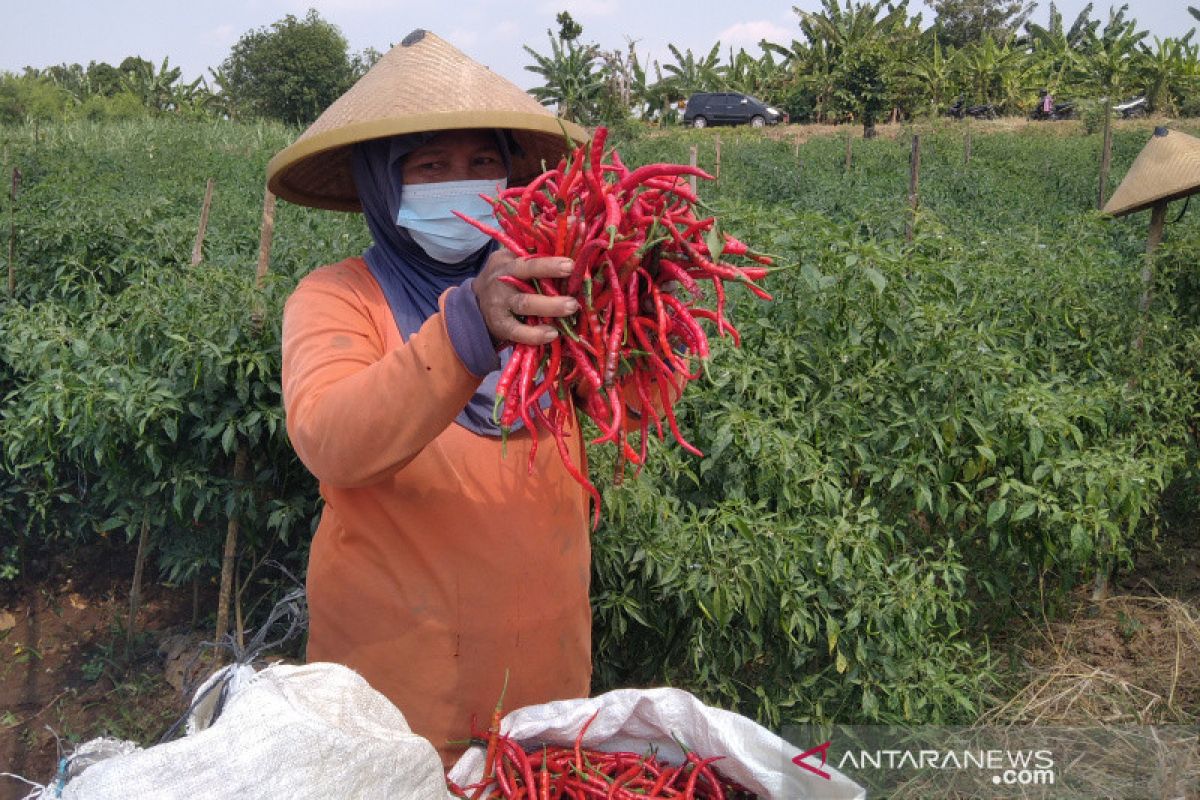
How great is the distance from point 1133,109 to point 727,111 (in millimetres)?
12959

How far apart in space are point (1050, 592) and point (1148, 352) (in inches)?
43.6

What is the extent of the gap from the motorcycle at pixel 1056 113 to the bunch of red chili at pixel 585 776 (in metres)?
35.5

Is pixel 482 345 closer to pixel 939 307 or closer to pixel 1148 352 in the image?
pixel 939 307

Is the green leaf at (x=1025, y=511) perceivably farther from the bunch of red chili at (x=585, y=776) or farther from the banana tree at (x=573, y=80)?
the banana tree at (x=573, y=80)

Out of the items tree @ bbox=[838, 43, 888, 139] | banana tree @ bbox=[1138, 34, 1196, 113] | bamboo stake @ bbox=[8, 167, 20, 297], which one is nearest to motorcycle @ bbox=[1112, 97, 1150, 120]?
banana tree @ bbox=[1138, 34, 1196, 113]

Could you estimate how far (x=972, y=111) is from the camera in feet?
114

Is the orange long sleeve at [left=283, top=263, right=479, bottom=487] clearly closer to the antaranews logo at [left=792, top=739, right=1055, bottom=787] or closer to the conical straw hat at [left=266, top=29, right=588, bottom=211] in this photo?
the conical straw hat at [left=266, top=29, right=588, bottom=211]

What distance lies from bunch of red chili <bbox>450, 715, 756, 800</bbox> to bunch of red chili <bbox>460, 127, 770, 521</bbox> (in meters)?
0.56

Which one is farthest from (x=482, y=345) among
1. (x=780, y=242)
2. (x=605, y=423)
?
(x=780, y=242)

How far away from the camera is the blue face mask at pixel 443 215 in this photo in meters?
1.79

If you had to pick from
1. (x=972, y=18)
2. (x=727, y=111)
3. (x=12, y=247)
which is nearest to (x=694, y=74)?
(x=727, y=111)

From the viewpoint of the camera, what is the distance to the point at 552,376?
1468 millimetres

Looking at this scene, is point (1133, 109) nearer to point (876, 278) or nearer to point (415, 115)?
point (876, 278)

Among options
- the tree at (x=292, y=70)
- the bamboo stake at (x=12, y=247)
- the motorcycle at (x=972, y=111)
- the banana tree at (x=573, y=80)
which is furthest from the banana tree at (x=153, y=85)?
the bamboo stake at (x=12, y=247)
